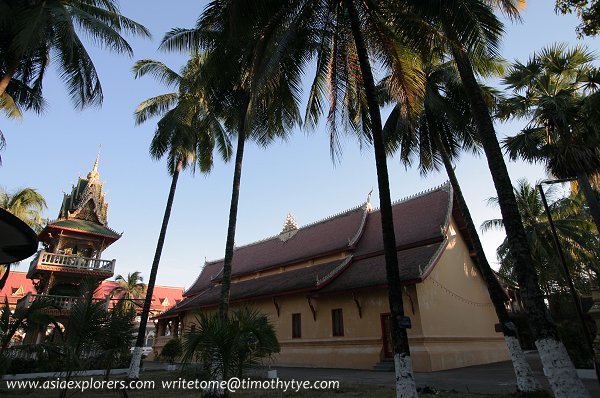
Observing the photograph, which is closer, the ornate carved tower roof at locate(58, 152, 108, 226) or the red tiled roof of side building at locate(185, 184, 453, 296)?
the red tiled roof of side building at locate(185, 184, 453, 296)

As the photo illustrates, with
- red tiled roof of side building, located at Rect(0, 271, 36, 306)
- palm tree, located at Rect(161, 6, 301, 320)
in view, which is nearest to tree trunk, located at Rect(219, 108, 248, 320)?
palm tree, located at Rect(161, 6, 301, 320)

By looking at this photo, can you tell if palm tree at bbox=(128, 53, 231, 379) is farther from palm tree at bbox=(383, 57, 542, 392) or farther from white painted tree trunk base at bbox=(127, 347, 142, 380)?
palm tree at bbox=(383, 57, 542, 392)

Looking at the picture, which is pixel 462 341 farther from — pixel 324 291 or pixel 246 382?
pixel 246 382

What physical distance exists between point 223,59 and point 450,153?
10131mm

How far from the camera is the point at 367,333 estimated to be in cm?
1866

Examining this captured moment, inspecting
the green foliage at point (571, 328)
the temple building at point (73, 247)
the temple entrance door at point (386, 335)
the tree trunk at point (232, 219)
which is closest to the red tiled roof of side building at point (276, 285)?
the temple entrance door at point (386, 335)

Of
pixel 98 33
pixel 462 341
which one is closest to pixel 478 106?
pixel 98 33

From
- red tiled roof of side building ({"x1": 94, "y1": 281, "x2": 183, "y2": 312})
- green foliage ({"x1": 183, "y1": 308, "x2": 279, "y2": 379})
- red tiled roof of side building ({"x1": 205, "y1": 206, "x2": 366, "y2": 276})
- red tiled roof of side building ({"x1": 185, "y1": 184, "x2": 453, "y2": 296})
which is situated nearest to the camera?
green foliage ({"x1": 183, "y1": 308, "x2": 279, "y2": 379})

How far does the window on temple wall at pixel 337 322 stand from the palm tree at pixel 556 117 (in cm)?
1153

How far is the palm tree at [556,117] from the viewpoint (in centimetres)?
1270

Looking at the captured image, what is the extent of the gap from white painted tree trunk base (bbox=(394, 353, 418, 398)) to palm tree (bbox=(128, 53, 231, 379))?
11718 millimetres

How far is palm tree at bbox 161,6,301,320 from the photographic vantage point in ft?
31.9

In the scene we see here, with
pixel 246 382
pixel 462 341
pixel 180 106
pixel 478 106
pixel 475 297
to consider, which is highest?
pixel 180 106

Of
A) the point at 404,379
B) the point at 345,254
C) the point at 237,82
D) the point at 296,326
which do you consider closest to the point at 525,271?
the point at 404,379
